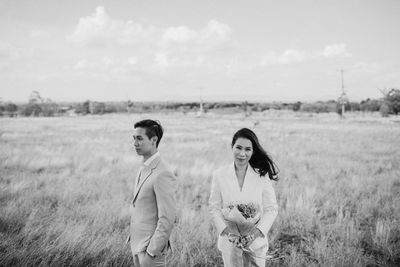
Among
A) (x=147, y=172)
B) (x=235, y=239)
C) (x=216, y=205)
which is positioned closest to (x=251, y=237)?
(x=235, y=239)

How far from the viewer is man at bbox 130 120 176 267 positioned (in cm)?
231

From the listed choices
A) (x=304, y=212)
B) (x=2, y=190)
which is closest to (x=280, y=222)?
(x=304, y=212)

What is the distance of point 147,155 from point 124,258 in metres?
1.99

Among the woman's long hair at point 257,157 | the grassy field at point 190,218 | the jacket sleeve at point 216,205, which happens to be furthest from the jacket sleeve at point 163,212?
the grassy field at point 190,218

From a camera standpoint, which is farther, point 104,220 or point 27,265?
point 104,220

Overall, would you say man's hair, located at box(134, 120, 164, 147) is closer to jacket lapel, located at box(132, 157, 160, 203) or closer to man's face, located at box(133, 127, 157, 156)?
man's face, located at box(133, 127, 157, 156)

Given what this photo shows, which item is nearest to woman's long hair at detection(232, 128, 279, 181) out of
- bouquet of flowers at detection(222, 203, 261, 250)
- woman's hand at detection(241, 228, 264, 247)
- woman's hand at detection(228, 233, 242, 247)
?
bouquet of flowers at detection(222, 203, 261, 250)

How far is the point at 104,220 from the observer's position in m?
5.23

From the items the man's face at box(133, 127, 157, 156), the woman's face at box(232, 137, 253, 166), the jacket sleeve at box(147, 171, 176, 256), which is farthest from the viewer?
the woman's face at box(232, 137, 253, 166)

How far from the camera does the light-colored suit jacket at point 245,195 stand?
2.66 m

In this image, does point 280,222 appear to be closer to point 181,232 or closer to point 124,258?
point 181,232

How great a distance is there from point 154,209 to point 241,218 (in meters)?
0.76

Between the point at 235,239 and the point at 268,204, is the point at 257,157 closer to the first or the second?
the point at 268,204

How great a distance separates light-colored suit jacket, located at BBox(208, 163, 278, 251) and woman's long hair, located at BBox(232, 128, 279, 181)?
3.0 inches
